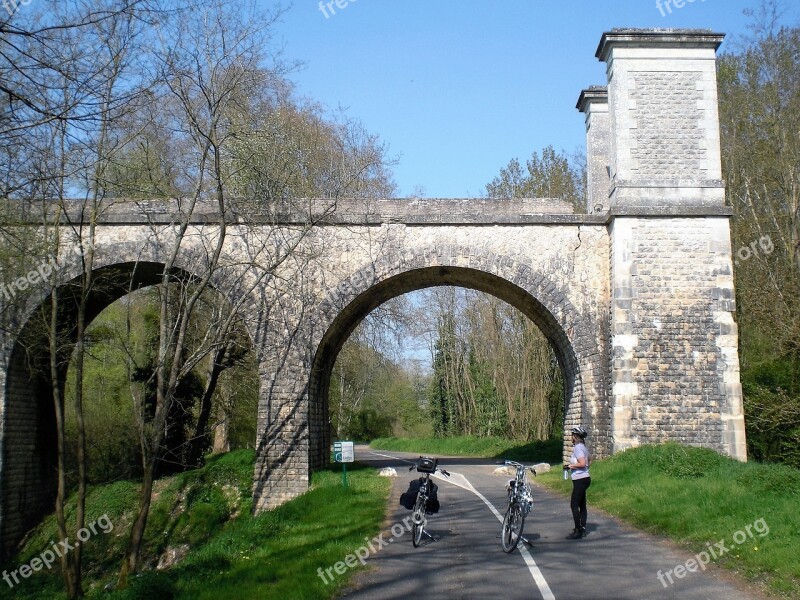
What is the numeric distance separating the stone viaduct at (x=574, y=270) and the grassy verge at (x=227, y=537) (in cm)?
98

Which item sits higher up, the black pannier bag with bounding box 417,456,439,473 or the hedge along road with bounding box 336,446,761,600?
the black pannier bag with bounding box 417,456,439,473

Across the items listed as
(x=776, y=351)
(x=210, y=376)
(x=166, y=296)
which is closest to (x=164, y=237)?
(x=166, y=296)

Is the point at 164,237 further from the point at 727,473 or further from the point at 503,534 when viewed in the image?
the point at 727,473

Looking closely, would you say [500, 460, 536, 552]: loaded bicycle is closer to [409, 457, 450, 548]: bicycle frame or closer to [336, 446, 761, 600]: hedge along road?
[336, 446, 761, 600]: hedge along road

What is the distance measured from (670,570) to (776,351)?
12.6m

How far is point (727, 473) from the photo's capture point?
12.1 meters

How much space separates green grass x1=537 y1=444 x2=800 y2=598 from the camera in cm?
798

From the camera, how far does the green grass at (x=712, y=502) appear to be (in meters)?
7.98

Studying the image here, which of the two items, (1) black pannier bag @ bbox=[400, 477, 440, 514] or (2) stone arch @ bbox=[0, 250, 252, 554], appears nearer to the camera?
(1) black pannier bag @ bbox=[400, 477, 440, 514]

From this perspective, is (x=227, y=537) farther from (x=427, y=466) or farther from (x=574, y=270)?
(x=574, y=270)

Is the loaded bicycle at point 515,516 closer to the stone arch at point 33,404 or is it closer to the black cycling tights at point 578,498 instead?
the black cycling tights at point 578,498

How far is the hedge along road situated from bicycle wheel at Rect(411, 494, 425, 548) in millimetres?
134

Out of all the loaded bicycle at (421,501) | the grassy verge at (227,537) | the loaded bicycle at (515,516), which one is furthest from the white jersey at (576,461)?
the grassy verge at (227,537)

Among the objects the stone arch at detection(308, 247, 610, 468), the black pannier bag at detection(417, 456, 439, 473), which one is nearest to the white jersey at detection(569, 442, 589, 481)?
the black pannier bag at detection(417, 456, 439, 473)
